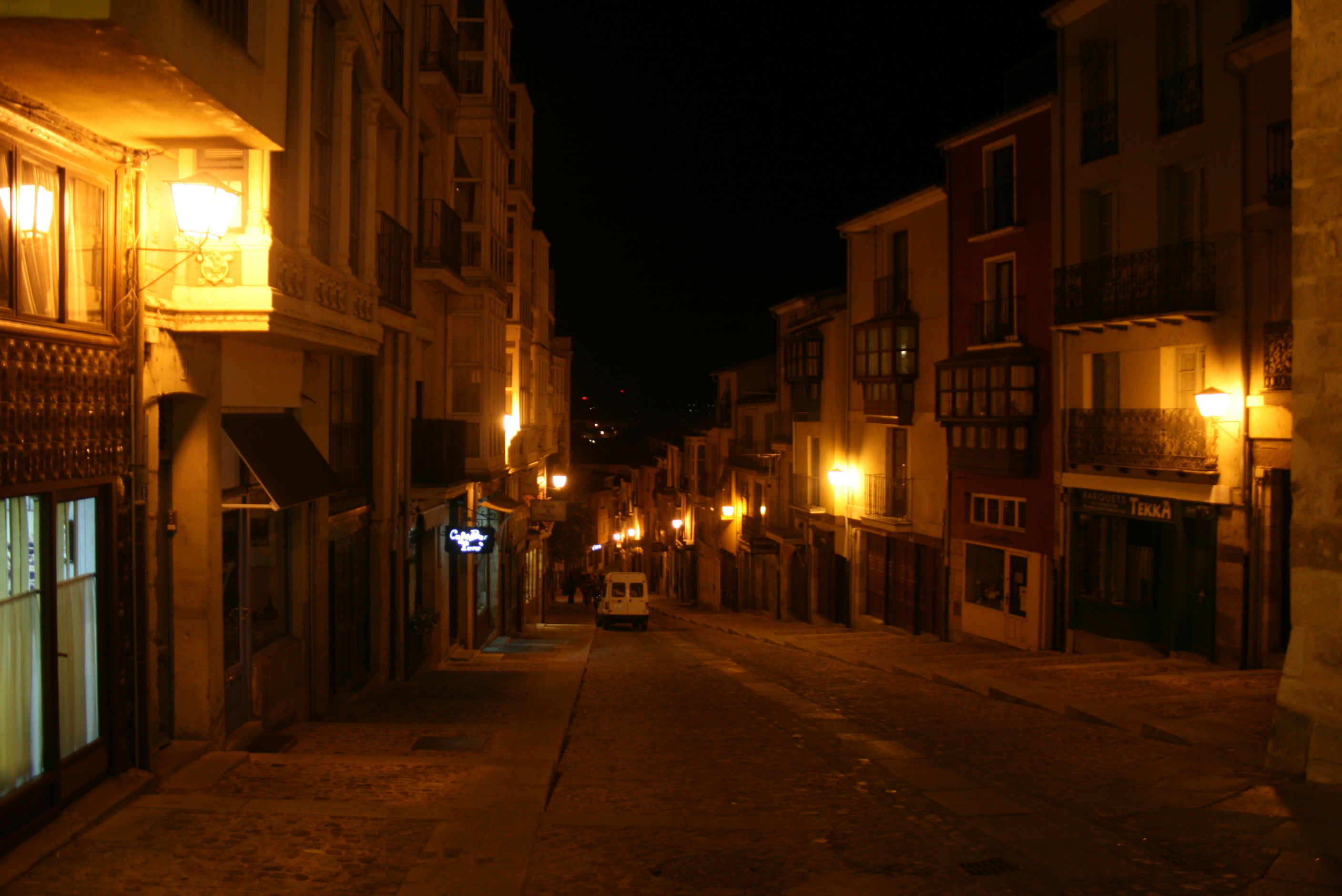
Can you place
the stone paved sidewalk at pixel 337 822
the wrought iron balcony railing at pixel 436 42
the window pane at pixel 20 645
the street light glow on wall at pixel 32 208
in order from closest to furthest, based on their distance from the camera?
the stone paved sidewalk at pixel 337 822 < the window pane at pixel 20 645 < the street light glow on wall at pixel 32 208 < the wrought iron balcony railing at pixel 436 42

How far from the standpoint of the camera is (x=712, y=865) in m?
6.87

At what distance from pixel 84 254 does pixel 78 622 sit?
2599mm

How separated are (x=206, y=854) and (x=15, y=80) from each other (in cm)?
485

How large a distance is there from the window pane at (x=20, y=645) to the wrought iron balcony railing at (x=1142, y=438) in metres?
16.5

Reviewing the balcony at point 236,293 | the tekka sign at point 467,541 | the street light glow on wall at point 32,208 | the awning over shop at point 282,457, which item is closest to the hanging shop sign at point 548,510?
the tekka sign at point 467,541

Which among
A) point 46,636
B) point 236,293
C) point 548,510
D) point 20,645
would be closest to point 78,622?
point 46,636

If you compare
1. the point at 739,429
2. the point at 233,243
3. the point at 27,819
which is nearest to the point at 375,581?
the point at 233,243

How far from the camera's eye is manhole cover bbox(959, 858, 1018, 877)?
6770 millimetres

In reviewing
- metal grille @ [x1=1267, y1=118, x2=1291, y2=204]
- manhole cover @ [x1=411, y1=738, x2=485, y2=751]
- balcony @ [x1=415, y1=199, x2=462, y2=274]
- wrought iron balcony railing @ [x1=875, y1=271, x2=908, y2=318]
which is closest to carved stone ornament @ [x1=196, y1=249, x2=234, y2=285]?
manhole cover @ [x1=411, y1=738, x2=485, y2=751]

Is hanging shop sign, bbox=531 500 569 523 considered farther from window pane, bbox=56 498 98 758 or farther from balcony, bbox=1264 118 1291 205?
window pane, bbox=56 498 98 758

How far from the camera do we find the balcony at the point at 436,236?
58.5 feet

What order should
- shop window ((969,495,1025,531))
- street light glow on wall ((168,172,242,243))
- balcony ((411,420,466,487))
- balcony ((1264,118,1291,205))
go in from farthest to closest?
shop window ((969,495,1025,531)), balcony ((411,420,466,487)), balcony ((1264,118,1291,205)), street light glow on wall ((168,172,242,243))

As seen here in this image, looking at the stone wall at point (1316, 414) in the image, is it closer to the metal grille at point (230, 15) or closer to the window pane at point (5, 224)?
the metal grille at point (230, 15)

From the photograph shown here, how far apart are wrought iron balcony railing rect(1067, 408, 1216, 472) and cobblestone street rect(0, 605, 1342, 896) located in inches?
266
